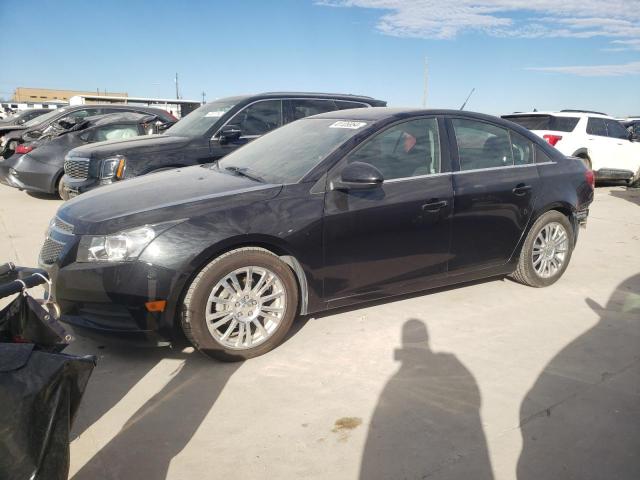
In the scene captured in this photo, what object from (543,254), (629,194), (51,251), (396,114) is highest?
(396,114)

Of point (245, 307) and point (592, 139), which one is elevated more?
point (592, 139)

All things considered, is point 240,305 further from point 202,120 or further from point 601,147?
point 601,147

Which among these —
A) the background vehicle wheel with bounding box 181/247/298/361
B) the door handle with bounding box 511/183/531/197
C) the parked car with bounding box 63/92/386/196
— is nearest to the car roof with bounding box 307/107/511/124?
the door handle with bounding box 511/183/531/197

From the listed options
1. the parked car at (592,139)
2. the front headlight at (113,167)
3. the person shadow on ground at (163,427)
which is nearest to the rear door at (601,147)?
the parked car at (592,139)

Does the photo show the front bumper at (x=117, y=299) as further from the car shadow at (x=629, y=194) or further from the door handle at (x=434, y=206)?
the car shadow at (x=629, y=194)

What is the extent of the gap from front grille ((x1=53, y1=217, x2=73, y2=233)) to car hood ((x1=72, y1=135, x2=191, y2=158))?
3.04 meters

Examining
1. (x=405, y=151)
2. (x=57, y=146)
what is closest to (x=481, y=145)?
(x=405, y=151)

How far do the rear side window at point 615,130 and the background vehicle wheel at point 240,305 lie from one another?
36.0 ft

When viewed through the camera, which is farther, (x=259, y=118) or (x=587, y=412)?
(x=259, y=118)

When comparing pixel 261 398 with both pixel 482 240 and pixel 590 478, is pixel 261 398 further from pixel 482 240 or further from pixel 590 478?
pixel 482 240

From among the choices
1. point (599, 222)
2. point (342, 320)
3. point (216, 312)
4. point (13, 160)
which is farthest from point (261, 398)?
point (13, 160)

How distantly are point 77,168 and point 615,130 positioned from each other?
11189 mm

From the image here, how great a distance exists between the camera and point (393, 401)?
296 centimetres

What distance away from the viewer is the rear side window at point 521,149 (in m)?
4.62
